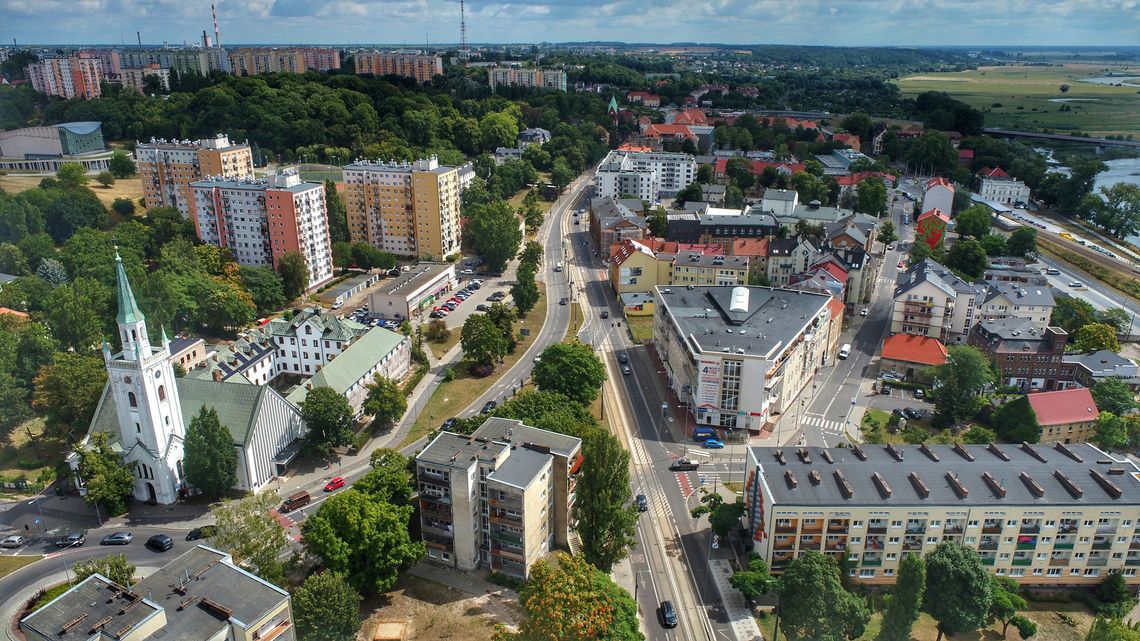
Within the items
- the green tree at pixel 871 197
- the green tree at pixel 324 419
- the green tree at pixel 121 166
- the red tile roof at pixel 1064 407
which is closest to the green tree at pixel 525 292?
the green tree at pixel 324 419

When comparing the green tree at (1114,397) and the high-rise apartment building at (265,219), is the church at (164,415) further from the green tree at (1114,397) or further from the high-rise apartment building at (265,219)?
the green tree at (1114,397)

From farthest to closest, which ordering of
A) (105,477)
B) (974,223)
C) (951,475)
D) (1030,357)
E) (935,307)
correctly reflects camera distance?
1. (974,223)
2. (935,307)
3. (1030,357)
4. (105,477)
5. (951,475)

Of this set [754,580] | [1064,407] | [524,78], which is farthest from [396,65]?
[754,580]

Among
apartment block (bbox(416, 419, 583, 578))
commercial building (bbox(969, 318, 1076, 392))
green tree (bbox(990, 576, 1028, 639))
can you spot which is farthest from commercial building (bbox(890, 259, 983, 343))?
apartment block (bbox(416, 419, 583, 578))

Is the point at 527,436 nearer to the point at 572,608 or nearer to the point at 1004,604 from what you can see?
the point at 572,608

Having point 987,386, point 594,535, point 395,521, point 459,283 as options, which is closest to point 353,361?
point 395,521

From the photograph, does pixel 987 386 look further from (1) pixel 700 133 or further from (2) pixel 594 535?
(1) pixel 700 133
